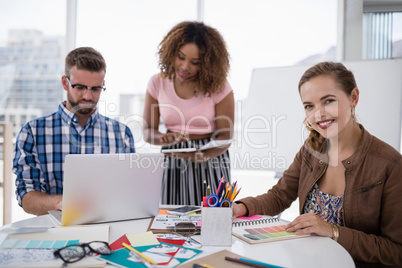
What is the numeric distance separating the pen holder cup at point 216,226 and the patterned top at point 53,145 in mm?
825

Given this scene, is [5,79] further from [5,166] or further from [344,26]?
[344,26]

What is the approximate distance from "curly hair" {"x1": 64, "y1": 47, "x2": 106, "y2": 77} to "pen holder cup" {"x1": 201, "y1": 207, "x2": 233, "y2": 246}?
0.99 meters

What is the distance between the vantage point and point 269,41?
3217 mm

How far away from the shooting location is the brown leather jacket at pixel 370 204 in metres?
1.06

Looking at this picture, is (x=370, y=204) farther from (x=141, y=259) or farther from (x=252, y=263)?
(x=141, y=259)

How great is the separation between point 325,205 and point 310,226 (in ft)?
0.94

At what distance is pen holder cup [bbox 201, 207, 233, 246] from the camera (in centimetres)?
95

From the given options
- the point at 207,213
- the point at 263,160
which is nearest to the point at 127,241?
the point at 207,213

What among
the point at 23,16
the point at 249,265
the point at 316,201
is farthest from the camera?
the point at 23,16

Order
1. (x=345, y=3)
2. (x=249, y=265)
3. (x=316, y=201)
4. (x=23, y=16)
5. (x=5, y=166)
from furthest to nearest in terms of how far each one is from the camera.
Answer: (x=23, y=16) → (x=345, y=3) → (x=5, y=166) → (x=316, y=201) → (x=249, y=265)

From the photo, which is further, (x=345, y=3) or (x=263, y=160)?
(x=345, y=3)

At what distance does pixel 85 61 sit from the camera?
1.63 m

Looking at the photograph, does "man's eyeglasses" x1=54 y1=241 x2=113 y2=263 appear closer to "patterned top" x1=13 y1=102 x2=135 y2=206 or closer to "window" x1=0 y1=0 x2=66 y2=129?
"patterned top" x1=13 y1=102 x2=135 y2=206

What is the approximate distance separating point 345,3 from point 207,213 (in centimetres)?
286
